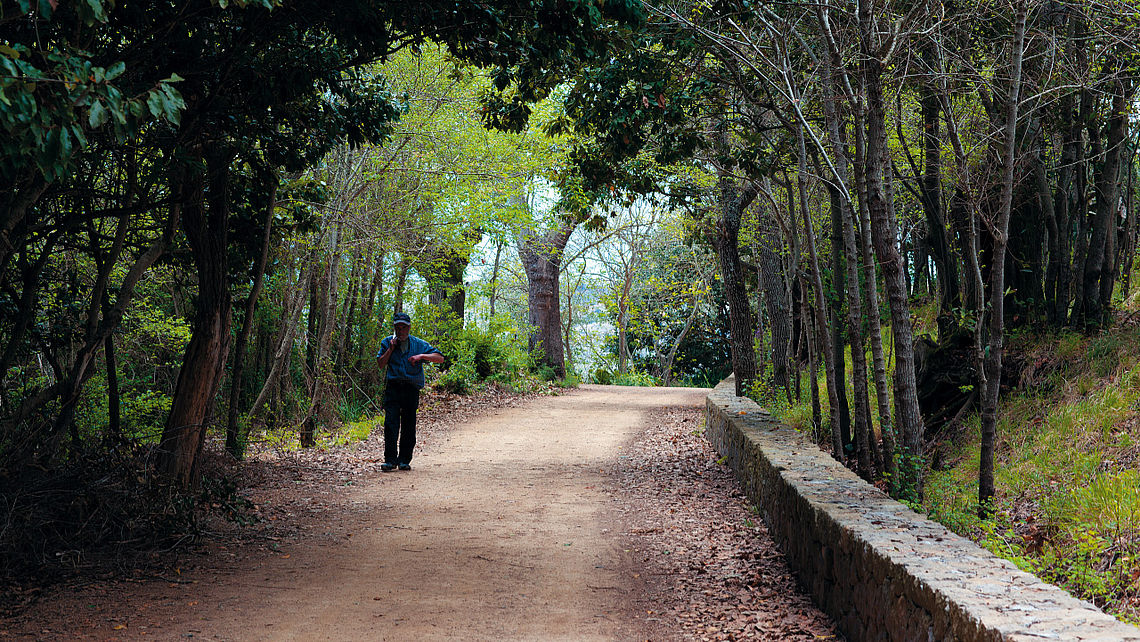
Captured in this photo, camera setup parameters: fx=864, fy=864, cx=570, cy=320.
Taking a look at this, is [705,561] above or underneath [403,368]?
underneath

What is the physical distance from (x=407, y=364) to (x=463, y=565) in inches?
165

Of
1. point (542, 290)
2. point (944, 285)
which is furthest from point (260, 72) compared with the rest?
point (542, 290)

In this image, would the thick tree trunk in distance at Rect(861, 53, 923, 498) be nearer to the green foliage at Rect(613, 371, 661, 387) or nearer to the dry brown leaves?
the dry brown leaves

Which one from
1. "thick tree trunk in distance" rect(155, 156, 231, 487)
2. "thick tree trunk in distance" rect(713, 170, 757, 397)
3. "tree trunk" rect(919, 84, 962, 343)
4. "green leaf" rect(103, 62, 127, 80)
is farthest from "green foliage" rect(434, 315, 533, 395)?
"green leaf" rect(103, 62, 127, 80)

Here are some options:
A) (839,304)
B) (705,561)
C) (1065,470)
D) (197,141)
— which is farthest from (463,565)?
(839,304)

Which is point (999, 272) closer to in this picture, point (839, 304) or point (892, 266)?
point (892, 266)

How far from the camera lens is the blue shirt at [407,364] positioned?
10.3m

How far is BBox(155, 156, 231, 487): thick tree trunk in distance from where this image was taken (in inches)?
306

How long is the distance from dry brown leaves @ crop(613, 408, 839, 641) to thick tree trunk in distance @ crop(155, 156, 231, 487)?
4078 millimetres

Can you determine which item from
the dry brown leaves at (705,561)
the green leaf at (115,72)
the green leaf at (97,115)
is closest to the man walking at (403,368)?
the dry brown leaves at (705,561)

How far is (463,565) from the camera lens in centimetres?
654

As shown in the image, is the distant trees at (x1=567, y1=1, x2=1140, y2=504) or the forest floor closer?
the forest floor

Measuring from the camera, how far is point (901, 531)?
4781mm

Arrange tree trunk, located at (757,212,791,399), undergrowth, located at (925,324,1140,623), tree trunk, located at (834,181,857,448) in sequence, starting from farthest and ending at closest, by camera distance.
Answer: tree trunk, located at (757,212,791,399) → tree trunk, located at (834,181,857,448) → undergrowth, located at (925,324,1140,623)
